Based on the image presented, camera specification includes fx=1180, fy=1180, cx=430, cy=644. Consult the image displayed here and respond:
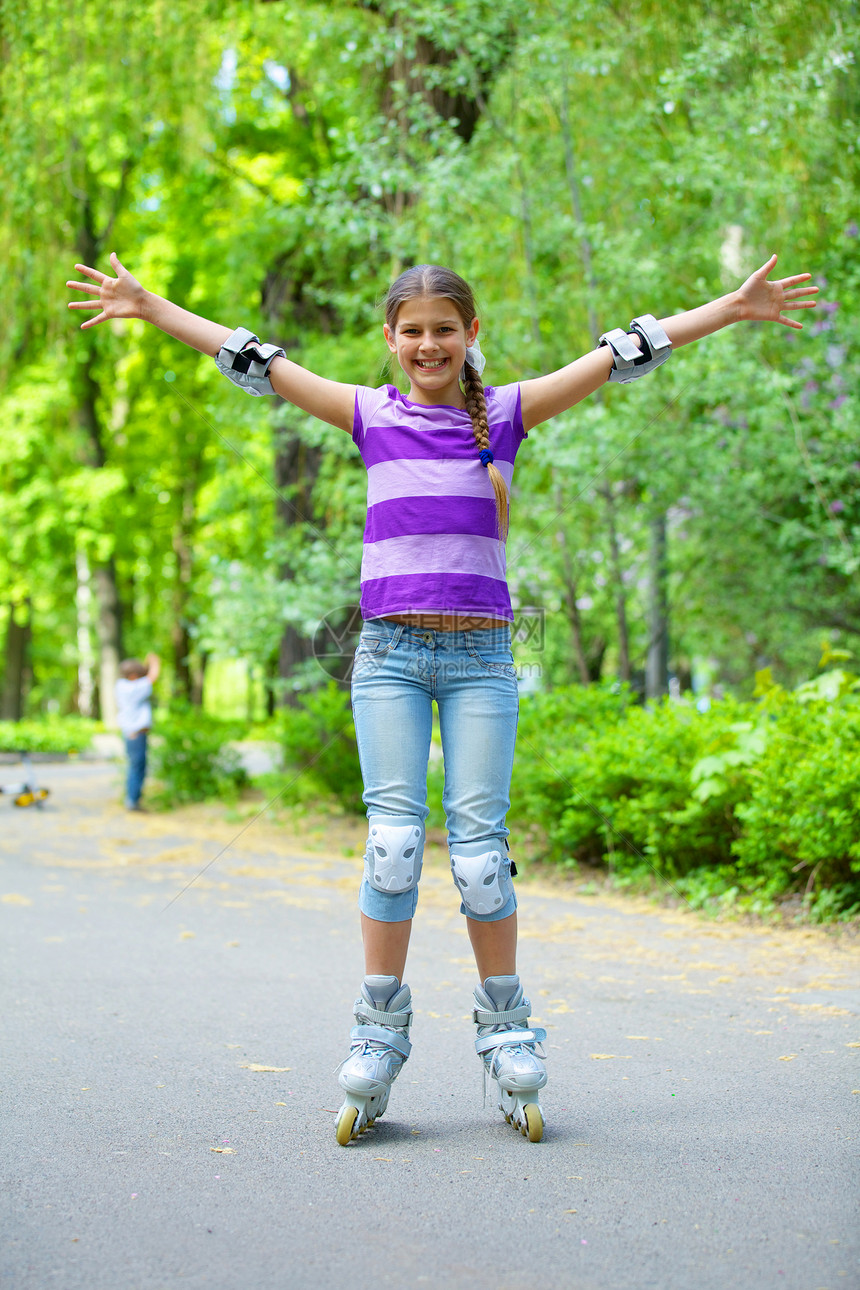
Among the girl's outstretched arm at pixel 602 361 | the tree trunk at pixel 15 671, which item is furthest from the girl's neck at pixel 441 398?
the tree trunk at pixel 15 671

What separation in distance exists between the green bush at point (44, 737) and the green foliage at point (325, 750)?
32.9 feet

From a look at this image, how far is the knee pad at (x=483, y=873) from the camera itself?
2.56m

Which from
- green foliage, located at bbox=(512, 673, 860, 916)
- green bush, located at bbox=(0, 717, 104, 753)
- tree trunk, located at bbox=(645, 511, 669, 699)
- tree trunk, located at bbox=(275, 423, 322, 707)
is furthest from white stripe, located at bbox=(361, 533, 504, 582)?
green bush, located at bbox=(0, 717, 104, 753)

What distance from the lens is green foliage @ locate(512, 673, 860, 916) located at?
4734 mm

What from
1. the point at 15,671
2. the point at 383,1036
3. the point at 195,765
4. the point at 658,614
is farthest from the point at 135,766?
the point at 15,671

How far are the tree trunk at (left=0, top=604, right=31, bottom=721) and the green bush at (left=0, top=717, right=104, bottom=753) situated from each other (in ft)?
3.39

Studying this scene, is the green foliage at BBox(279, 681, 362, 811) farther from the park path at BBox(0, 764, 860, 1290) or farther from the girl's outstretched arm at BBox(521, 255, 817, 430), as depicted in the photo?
the girl's outstretched arm at BBox(521, 255, 817, 430)

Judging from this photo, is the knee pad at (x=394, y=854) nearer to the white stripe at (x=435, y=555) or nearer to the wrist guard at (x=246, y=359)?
the white stripe at (x=435, y=555)

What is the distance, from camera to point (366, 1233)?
6.51ft

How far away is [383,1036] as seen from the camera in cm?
256

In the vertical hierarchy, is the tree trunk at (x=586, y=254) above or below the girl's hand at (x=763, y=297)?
above

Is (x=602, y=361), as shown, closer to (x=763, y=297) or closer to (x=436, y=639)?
Result: (x=763, y=297)

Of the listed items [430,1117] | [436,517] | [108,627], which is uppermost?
[108,627]

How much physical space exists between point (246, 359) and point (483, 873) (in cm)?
130
